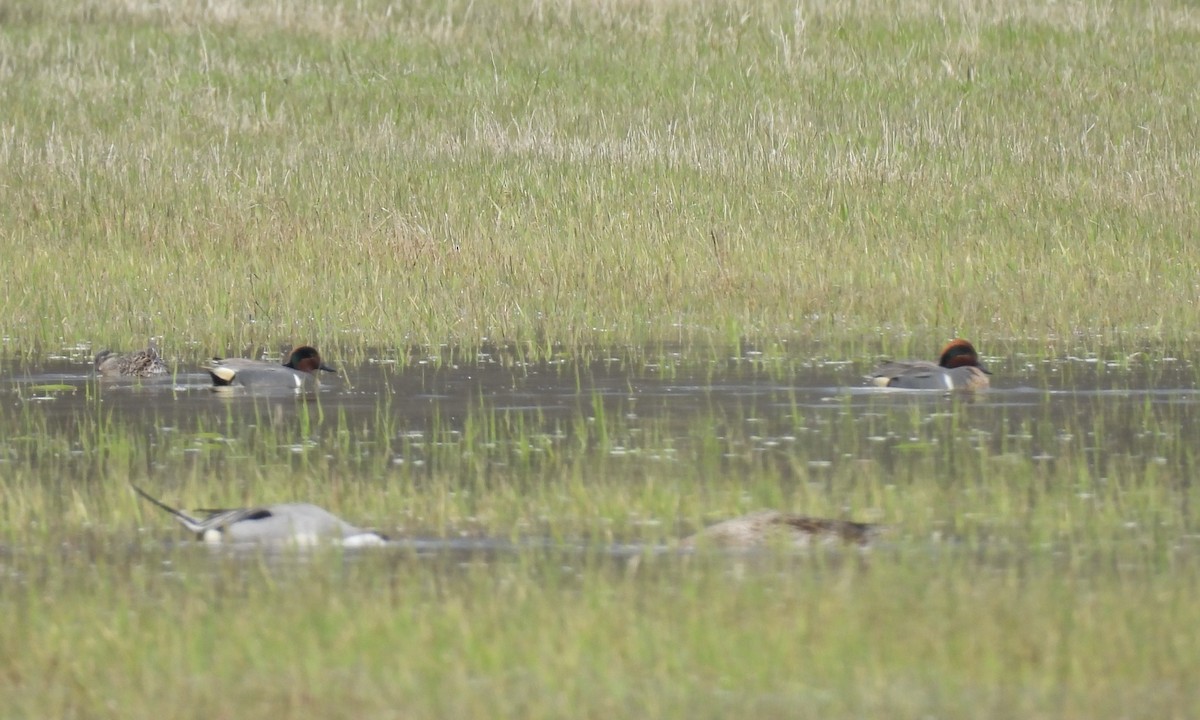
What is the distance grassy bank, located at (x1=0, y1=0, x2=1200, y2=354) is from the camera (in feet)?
45.7

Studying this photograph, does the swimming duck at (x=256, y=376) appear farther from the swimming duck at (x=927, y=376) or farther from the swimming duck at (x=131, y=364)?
the swimming duck at (x=927, y=376)

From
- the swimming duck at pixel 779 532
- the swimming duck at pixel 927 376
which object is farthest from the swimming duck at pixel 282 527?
the swimming duck at pixel 927 376

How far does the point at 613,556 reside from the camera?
6.75 m

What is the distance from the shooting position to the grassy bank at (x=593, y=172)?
13930mm

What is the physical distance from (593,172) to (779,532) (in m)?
10.7

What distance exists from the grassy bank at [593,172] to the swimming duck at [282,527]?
5.76 m

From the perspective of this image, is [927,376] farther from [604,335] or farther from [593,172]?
[593,172]

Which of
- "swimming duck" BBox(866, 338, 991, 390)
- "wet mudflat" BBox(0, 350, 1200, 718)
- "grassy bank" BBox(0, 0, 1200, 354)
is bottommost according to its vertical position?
"wet mudflat" BBox(0, 350, 1200, 718)

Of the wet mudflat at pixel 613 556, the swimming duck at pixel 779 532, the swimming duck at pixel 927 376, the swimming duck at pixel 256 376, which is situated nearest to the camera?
the wet mudflat at pixel 613 556

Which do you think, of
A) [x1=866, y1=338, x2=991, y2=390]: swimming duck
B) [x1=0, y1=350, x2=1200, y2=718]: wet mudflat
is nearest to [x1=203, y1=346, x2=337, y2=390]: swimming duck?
[x1=0, y1=350, x2=1200, y2=718]: wet mudflat

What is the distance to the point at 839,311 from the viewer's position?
13.9 meters

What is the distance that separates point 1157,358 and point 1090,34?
42.5ft

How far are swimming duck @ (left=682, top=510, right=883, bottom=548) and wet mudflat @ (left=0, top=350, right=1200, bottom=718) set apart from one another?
0.11 meters

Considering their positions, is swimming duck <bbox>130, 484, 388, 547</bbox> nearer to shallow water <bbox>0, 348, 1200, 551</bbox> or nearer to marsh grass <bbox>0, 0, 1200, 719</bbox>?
marsh grass <bbox>0, 0, 1200, 719</bbox>
